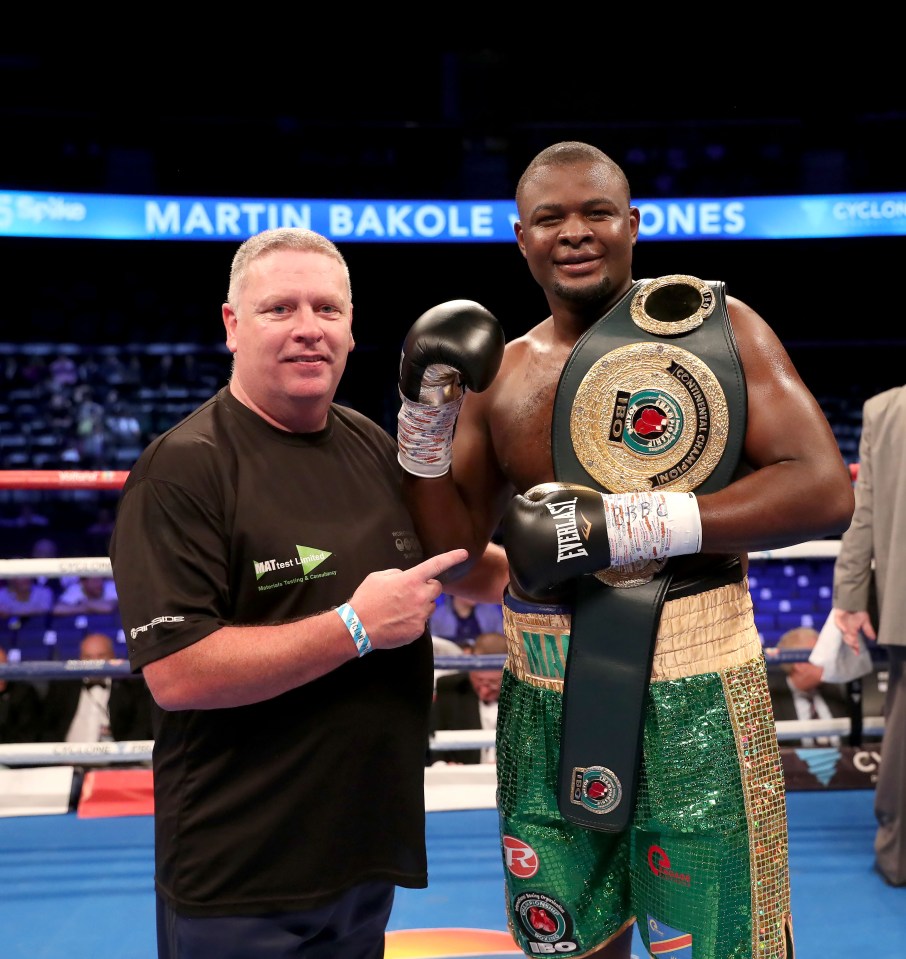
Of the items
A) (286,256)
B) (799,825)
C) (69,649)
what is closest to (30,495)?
(69,649)

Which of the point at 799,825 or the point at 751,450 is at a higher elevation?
the point at 751,450

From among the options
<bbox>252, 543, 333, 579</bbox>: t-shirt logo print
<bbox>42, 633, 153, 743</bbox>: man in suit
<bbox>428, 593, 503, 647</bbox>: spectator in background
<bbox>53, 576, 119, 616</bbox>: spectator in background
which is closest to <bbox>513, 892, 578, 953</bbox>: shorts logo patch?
<bbox>252, 543, 333, 579</bbox>: t-shirt logo print

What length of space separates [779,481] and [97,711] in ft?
10.5

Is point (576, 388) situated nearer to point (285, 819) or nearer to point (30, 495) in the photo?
point (285, 819)

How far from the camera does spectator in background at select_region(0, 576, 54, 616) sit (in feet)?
21.4

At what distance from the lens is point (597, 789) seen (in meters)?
1.55

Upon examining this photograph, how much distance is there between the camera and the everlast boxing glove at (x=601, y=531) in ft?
4.84

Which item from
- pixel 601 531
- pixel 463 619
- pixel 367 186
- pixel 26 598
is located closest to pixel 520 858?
pixel 601 531

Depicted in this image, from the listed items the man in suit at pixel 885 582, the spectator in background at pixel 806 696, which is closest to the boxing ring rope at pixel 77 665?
the man in suit at pixel 885 582

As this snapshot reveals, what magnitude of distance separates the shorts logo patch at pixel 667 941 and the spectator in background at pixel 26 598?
537 centimetres

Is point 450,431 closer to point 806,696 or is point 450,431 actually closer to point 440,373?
point 440,373

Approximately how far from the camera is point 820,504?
59.2 inches

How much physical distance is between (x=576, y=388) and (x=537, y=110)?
A: 1043 cm

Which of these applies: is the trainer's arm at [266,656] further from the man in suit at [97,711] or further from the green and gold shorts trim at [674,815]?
the man in suit at [97,711]
